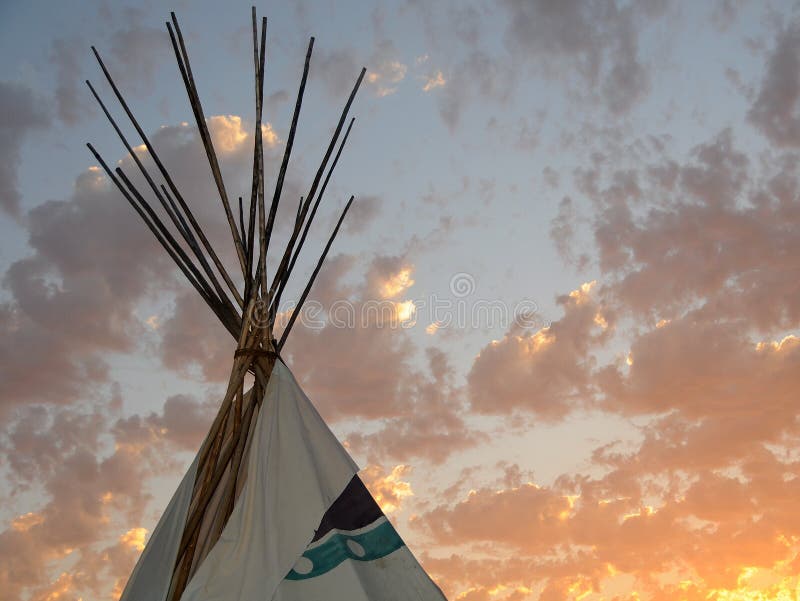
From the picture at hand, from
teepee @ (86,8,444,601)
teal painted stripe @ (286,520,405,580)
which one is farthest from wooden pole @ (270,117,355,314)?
teal painted stripe @ (286,520,405,580)

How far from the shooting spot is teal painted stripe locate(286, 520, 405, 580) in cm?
485

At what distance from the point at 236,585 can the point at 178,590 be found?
485 mm

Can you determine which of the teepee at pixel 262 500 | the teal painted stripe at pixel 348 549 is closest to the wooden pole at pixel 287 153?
the teepee at pixel 262 500

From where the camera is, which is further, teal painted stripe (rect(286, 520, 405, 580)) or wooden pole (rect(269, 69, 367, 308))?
wooden pole (rect(269, 69, 367, 308))

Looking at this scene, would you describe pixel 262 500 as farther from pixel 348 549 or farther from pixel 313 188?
pixel 313 188

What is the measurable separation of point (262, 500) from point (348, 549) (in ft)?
1.81

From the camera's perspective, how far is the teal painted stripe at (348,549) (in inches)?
191

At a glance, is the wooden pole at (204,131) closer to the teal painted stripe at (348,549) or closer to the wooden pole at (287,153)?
the wooden pole at (287,153)

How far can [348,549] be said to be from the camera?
16.5ft

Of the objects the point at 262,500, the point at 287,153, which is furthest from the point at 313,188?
the point at 262,500

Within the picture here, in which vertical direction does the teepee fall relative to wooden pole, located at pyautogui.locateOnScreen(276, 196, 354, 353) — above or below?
below

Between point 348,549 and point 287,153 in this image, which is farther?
point 287,153

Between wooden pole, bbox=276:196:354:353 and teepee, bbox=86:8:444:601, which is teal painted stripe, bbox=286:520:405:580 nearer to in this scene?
teepee, bbox=86:8:444:601

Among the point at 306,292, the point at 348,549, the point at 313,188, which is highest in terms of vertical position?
the point at 313,188
